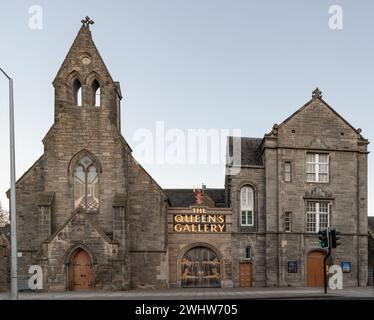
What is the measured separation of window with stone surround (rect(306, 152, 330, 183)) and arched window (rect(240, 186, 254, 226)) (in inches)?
187

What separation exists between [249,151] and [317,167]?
555 centimetres

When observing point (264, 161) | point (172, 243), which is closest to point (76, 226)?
point (172, 243)

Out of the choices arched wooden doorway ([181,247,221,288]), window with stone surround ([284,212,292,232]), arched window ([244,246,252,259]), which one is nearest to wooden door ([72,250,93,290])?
arched wooden doorway ([181,247,221,288])

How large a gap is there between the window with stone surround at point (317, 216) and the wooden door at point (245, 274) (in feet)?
18.1

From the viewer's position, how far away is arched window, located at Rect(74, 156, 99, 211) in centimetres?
2889

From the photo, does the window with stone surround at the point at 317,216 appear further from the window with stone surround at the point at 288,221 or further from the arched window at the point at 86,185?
the arched window at the point at 86,185

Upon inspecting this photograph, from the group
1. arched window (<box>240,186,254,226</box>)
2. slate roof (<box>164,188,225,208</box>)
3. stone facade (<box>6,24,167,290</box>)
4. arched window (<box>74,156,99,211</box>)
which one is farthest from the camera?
slate roof (<box>164,188,225,208</box>)

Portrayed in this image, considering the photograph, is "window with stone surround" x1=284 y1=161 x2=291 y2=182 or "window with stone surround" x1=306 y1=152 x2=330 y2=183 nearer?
"window with stone surround" x1=284 y1=161 x2=291 y2=182

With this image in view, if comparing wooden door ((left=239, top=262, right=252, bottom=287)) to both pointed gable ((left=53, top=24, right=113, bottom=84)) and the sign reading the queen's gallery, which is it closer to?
the sign reading the queen's gallery

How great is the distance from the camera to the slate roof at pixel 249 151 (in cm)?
3334

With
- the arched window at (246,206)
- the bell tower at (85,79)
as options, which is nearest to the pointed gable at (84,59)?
the bell tower at (85,79)

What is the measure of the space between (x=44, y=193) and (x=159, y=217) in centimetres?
815

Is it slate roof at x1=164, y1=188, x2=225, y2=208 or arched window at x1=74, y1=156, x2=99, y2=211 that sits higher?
arched window at x1=74, y1=156, x2=99, y2=211
